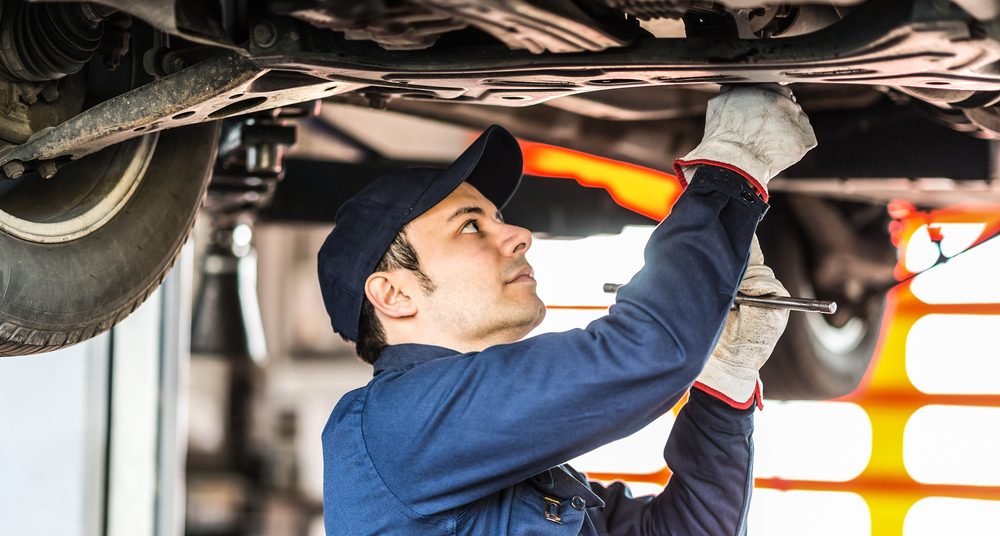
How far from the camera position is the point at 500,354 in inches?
47.1

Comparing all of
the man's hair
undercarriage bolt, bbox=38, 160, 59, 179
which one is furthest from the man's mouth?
undercarriage bolt, bbox=38, 160, 59, 179

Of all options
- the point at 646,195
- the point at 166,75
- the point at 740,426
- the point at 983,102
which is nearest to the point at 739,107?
the point at 983,102

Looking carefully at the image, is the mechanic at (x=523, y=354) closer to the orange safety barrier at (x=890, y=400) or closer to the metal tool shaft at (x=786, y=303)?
the metal tool shaft at (x=786, y=303)

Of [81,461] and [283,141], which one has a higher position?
[283,141]

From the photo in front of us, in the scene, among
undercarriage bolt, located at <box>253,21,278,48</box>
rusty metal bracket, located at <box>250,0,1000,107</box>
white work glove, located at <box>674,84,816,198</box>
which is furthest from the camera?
white work glove, located at <box>674,84,816,198</box>

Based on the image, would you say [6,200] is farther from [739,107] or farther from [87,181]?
[739,107]

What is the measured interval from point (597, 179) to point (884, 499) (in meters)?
1.94

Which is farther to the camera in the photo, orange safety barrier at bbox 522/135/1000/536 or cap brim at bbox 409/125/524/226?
orange safety barrier at bbox 522/135/1000/536

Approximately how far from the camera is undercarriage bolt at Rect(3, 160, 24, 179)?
127cm

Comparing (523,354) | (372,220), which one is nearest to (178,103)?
(372,220)

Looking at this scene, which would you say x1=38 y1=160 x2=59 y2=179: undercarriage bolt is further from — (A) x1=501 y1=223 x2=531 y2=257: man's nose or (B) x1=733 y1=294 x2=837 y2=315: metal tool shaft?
(B) x1=733 y1=294 x2=837 y2=315: metal tool shaft

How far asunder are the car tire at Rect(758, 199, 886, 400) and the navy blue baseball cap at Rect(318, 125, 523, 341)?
1.28 m

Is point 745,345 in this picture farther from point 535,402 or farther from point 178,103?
point 178,103

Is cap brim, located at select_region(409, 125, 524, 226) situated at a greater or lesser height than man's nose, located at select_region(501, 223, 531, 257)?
greater
